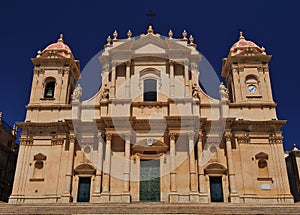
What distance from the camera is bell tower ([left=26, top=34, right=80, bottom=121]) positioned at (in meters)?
28.8

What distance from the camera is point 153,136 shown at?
26.4m

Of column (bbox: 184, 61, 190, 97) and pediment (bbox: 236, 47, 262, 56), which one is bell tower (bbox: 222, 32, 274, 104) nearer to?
pediment (bbox: 236, 47, 262, 56)

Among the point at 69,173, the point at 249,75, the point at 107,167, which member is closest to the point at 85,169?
the point at 69,173

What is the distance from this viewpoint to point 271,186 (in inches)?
997

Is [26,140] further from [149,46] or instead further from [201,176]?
[201,176]

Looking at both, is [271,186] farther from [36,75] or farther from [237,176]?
[36,75]

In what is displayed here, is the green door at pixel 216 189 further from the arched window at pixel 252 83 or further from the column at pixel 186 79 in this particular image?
the arched window at pixel 252 83

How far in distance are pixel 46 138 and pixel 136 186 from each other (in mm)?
7581

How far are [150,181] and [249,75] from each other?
11.6 metres

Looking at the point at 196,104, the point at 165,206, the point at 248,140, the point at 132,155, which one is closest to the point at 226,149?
the point at 248,140

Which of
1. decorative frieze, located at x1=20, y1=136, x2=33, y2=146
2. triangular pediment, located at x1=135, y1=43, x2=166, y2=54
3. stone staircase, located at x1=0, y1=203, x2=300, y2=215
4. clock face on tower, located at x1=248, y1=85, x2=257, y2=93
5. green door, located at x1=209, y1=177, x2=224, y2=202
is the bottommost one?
stone staircase, located at x1=0, y1=203, x2=300, y2=215

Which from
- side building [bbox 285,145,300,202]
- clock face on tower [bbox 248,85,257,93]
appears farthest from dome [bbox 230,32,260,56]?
side building [bbox 285,145,300,202]

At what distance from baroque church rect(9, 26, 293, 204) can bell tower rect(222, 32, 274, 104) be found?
0.08m

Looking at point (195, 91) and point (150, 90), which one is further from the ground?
point (150, 90)
